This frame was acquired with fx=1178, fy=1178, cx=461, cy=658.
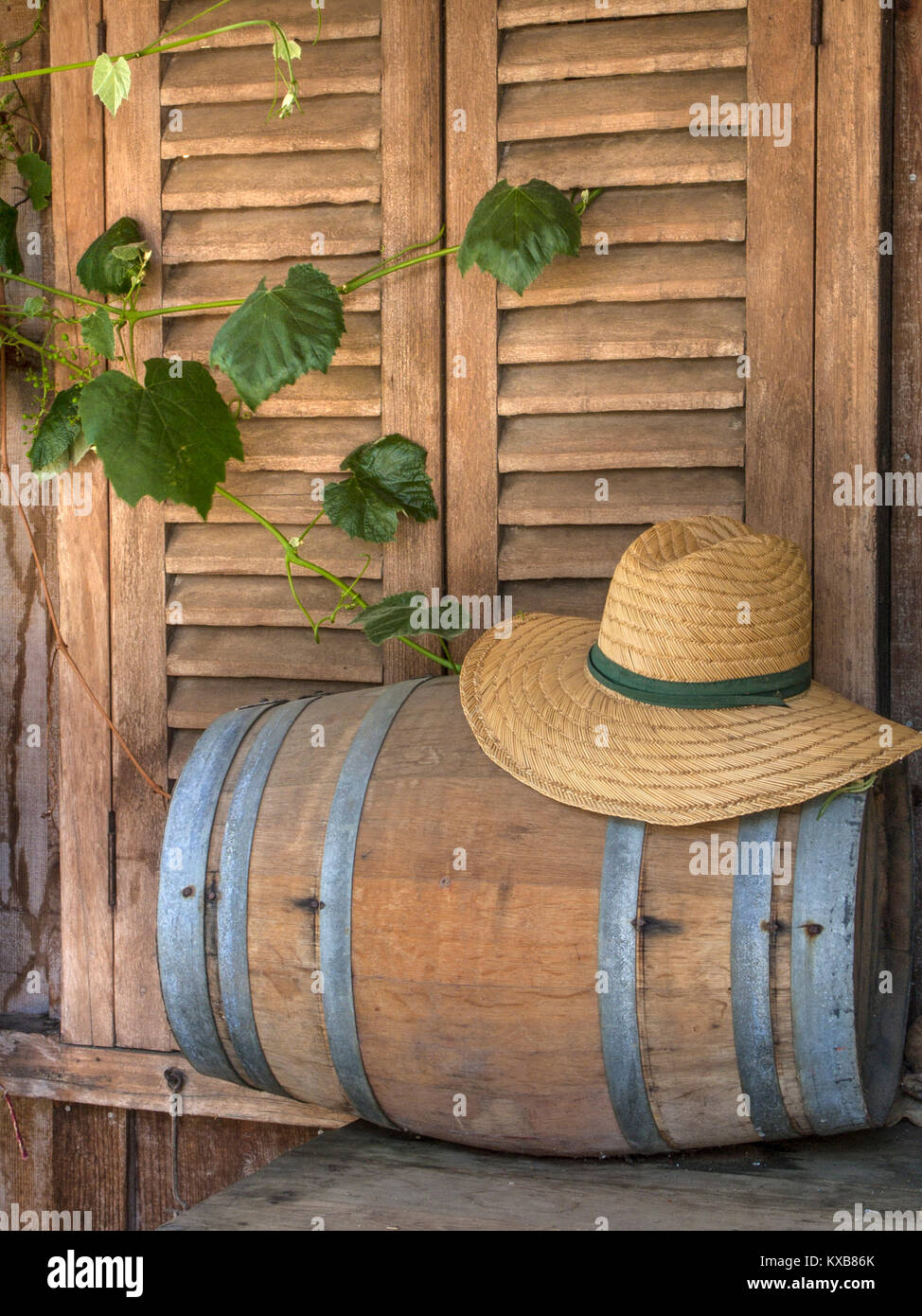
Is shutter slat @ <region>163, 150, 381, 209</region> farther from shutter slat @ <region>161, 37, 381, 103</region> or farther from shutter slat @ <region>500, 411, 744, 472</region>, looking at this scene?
shutter slat @ <region>500, 411, 744, 472</region>

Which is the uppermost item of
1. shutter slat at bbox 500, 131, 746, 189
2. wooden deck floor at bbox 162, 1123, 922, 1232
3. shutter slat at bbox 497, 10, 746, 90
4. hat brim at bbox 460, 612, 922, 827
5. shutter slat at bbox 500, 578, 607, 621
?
shutter slat at bbox 497, 10, 746, 90

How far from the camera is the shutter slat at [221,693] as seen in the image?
2.11 meters

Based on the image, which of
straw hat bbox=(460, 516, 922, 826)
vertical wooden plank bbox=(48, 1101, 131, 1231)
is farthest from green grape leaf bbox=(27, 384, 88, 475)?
vertical wooden plank bbox=(48, 1101, 131, 1231)

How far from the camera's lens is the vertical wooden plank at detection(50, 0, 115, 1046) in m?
2.18

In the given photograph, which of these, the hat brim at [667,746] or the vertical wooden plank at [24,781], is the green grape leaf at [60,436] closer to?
the vertical wooden plank at [24,781]

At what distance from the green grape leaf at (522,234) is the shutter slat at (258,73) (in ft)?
1.26

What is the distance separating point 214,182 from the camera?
2102mm

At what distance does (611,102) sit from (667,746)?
3.66 feet

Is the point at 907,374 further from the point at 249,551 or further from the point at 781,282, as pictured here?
the point at 249,551

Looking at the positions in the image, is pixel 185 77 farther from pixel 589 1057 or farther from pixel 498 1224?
pixel 498 1224

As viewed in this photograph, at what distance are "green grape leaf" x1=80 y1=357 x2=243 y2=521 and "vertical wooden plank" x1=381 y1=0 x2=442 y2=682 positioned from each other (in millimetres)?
312

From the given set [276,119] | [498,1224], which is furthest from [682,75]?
[498,1224]

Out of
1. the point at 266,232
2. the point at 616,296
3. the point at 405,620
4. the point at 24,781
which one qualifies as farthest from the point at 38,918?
the point at 616,296

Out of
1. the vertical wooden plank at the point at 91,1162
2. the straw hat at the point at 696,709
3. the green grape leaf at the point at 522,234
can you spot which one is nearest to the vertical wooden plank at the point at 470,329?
the green grape leaf at the point at 522,234
